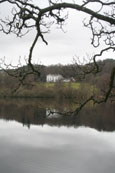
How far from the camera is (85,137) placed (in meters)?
13.0

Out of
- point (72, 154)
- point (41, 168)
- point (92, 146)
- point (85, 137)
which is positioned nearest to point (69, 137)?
point (85, 137)

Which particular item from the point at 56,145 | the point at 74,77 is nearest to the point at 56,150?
the point at 56,145

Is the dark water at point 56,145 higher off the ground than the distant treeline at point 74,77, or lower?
lower

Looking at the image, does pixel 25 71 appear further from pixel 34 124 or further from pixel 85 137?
pixel 34 124

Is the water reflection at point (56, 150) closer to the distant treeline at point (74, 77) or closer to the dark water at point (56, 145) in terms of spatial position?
the dark water at point (56, 145)

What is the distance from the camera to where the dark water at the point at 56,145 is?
8.73 meters

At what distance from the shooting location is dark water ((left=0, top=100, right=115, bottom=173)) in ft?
28.7

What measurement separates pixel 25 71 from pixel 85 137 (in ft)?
36.9

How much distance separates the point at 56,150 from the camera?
10719 millimetres

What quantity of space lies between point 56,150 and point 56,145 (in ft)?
2.46

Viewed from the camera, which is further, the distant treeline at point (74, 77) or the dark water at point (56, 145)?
the dark water at point (56, 145)

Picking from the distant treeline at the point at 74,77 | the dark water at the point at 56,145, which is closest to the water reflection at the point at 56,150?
the dark water at the point at 56,145

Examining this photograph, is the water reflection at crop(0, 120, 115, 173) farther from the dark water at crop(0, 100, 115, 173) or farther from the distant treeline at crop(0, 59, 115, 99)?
the distant treeline at crop(0, 59, 115, 99)

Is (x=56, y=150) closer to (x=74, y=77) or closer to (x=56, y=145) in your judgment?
(x=56, y=145)
